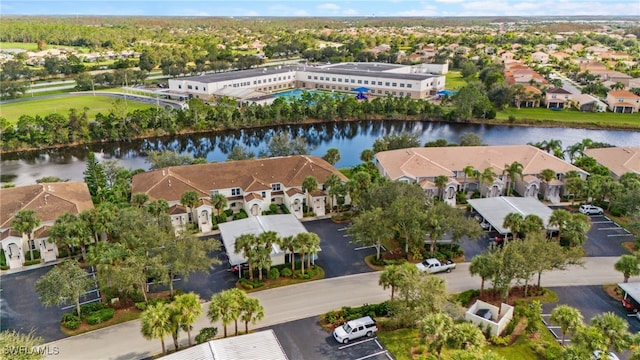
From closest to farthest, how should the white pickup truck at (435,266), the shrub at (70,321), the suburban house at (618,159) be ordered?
the shrub at (70,321) < the white pickup truck at (435,266) < the suburban house at (618,159)

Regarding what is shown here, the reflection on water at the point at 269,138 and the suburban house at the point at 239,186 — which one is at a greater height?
the suburban house at the point at 239,186

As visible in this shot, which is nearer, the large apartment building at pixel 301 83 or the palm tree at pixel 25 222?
the palm tree at pixel 25 222

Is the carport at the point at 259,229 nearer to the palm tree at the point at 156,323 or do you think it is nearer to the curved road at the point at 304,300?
the curved road at the point at 304,300

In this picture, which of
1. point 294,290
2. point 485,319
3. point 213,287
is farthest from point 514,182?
point 213,287

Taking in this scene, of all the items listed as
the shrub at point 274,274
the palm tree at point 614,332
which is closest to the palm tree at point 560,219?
the palm tree at point 614,332

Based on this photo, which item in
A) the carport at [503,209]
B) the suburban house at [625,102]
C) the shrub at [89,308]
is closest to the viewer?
the shrub at [89,308]

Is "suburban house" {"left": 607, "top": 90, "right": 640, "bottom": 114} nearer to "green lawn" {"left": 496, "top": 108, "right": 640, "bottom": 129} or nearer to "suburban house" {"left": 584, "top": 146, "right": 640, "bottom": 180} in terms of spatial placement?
"green lawn" {"left": 496, "top": 108, "right": 640, "bottom": 129}

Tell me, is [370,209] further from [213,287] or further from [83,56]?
[83,56]

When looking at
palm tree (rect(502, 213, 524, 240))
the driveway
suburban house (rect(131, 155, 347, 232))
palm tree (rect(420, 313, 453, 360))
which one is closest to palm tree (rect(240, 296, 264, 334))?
palm tree (rect(420, 313, 453, 360))
